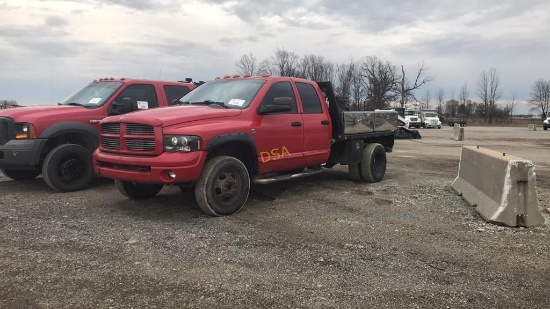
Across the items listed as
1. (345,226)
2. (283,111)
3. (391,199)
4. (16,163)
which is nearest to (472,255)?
(345,226)

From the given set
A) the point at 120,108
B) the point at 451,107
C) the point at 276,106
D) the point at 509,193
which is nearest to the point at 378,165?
the point at 276,106

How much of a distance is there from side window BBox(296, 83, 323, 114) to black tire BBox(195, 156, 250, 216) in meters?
1.95

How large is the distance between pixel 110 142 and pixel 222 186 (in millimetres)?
1674

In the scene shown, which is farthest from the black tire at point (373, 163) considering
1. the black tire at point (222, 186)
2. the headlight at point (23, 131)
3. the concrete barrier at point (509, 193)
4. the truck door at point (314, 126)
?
the headlight at point (23, 131)

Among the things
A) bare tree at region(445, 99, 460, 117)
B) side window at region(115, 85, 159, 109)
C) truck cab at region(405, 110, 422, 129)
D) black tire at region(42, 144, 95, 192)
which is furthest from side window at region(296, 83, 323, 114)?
bare tree at region(445, 99, 460, 117)

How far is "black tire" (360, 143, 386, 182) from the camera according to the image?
863 cm

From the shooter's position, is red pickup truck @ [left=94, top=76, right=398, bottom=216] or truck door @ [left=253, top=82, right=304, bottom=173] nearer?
red pickup truck @ [left=94, top=76, right=398, bottom=216]

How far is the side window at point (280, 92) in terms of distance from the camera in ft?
21.8

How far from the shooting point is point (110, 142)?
19.6 feet

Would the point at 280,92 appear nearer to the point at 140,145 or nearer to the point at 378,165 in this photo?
the point at 140,145

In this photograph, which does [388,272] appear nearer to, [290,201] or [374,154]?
[290,201]

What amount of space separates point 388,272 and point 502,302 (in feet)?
3.06

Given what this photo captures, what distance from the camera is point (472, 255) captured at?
444 centimetres

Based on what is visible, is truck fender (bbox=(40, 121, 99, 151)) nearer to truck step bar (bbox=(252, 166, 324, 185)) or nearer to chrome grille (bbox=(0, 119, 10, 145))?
chrome grille (bbox=(0, 119, 10, 145))
